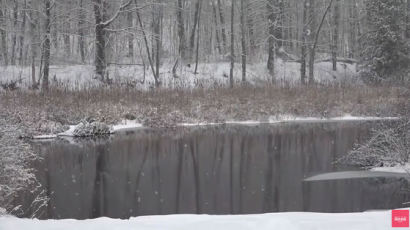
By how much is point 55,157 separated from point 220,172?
16.9ft

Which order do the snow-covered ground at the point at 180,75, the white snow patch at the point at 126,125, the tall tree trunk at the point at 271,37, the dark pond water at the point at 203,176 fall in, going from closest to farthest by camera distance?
the dark pond water at the point at 203,176 → the white snow patch at the point at 126,125 → the snow-covered ground at the point at 180,75 → the tall tree trunk at the point at 271,37

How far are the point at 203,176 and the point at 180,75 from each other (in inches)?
747

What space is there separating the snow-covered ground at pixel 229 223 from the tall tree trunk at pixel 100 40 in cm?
2042

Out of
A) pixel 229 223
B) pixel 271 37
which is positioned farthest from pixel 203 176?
pixel 271 37

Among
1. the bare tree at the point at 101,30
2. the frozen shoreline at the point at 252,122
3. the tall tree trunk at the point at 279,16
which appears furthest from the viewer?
the tall tree trunk at the point at 279,16

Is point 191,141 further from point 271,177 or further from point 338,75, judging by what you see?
point 338,75

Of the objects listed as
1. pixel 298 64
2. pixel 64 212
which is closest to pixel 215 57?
pixel 298 64

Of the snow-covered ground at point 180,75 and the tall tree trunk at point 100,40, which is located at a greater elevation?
the tall tree trunk at point 100,40

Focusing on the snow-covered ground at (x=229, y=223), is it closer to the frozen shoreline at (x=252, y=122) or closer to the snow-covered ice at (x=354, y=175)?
the snow-covered ice at (x=354, y=175)

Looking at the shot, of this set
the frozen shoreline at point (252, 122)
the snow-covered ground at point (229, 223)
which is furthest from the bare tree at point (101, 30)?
the snow-covered ground at point (229, 223)

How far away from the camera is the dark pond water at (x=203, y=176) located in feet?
30.8

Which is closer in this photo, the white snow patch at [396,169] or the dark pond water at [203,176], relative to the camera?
the dark pond water at [203,176]

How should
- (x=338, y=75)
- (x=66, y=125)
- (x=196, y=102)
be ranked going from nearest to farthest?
(x=66, y=125) → (x=196, y=102) → (x=338, y=75)

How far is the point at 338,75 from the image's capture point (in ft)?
116
